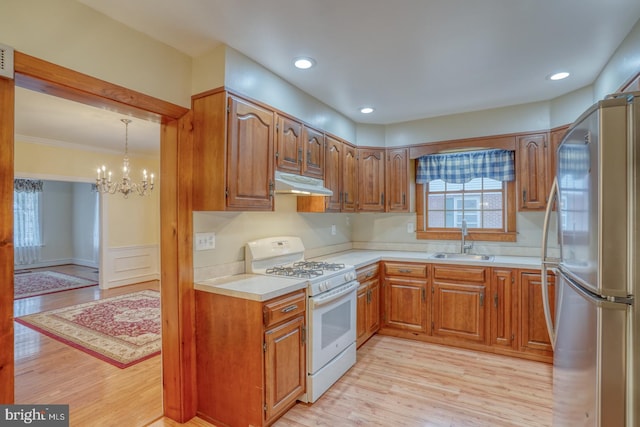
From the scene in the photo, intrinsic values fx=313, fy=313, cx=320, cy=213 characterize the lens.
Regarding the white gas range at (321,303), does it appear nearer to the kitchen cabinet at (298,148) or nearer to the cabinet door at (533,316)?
the kitchen cabinet at (298,148)

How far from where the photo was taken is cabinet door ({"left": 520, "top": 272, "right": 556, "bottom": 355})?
2.91 m

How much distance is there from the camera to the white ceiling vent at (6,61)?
4.58ft

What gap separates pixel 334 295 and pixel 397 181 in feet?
6.45

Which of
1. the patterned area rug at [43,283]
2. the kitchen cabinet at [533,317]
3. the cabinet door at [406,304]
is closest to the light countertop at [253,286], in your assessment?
the cabinet door at [406,304]

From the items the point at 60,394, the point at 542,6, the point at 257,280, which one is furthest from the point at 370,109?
the point at 60,394

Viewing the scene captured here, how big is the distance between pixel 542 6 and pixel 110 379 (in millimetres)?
4113

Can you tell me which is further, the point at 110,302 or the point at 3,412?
the point at 110,302

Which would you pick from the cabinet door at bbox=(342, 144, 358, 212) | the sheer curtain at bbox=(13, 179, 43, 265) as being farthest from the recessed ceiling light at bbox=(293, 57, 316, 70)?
the sheer curtain at bbox=(13, 179, 43, 265)

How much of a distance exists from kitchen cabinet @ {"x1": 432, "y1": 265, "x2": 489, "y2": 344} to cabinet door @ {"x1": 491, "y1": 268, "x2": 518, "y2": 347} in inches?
3.0

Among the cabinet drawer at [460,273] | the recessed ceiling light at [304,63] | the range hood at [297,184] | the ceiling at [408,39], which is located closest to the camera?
the ceiling at [408,39]

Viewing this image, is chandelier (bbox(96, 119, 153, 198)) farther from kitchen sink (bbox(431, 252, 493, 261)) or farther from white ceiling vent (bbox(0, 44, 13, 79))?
kitchen sink (bbox(431, 252, 493, 261))

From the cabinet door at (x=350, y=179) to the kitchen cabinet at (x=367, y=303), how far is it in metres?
0.76

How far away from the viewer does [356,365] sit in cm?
289

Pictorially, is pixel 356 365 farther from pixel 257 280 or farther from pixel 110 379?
pixel 110 379
